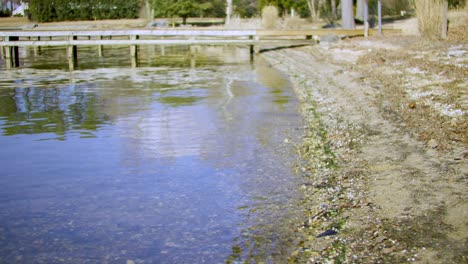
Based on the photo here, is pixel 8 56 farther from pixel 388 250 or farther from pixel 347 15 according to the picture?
pixel 388 250

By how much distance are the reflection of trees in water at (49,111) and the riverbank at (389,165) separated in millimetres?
4854

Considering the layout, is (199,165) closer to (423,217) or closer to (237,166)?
(237,166)

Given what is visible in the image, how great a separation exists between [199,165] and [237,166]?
1.89ft

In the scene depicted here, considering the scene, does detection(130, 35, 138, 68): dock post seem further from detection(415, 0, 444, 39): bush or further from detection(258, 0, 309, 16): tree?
detection(258, 0, 309, 16): tree

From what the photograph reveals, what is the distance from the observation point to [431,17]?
811 inches

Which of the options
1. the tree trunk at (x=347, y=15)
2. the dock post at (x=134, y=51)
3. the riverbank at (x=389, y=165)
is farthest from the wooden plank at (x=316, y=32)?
the riverbank at (x=389, y=165)

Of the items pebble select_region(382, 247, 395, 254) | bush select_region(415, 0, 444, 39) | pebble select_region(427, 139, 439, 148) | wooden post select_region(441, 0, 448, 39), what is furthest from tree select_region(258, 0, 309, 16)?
pebble select_region(382, 247, 395, 254)

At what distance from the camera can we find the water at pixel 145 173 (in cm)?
605

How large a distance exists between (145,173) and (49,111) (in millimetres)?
6293

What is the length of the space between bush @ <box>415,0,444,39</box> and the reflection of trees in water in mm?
11816

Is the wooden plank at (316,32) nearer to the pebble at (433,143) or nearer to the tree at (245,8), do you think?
the pebble at (433,143)

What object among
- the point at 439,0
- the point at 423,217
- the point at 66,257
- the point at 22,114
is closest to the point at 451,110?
the point at 423,217

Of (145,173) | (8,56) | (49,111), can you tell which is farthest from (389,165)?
(8,56)

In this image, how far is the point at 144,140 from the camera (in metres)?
10.6
